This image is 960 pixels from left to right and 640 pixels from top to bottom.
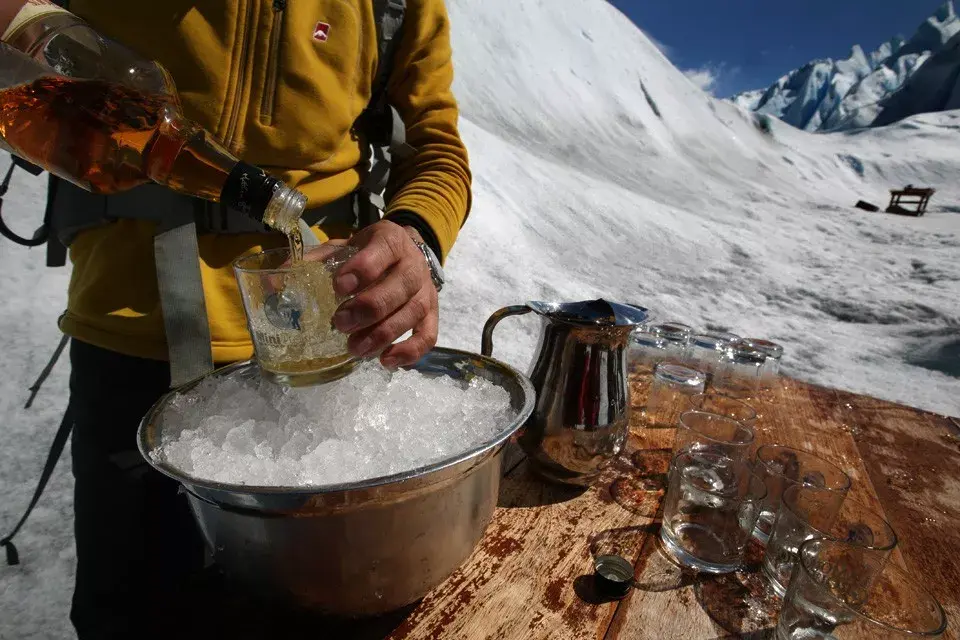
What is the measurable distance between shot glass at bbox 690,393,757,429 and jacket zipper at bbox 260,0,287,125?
111cm

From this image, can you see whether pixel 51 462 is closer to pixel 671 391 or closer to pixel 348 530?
pixel 348 530

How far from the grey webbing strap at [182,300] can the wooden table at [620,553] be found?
0.42m

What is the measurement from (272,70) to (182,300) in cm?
46

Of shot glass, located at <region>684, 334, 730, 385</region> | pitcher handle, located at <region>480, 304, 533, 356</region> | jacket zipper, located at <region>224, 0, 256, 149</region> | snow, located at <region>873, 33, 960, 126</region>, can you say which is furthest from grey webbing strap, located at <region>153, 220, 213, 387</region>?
snow, located at <region>873, 33, 960, 126</region>

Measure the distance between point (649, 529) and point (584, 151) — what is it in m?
10.0

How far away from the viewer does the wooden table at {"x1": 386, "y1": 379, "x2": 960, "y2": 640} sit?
0.65 meters

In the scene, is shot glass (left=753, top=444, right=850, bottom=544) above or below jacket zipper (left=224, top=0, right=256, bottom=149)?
below

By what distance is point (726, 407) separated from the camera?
119 centimetres

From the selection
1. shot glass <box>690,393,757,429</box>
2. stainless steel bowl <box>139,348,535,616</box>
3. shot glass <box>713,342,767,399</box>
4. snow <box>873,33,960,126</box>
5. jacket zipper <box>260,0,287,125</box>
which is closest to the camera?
stainless steel bowl <box>139,348,535,616</box>

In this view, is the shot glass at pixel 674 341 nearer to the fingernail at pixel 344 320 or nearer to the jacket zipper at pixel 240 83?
the fingernail at pixel 344 320

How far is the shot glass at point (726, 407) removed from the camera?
43.4 inches

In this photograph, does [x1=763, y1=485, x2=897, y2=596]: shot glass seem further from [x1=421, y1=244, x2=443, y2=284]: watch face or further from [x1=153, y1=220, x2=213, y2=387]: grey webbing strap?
[x1=153, y1=220, x2=213, y2=387]: grey webbing strap

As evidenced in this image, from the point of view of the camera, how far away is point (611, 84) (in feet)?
46.0

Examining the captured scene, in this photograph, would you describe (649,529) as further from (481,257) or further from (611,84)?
(611,84)
